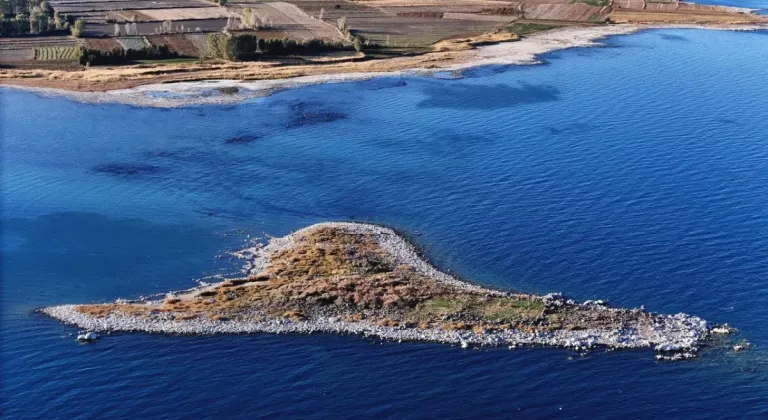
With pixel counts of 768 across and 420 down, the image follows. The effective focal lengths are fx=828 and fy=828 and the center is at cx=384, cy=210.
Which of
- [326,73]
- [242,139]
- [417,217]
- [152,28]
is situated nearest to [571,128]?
[417,217]

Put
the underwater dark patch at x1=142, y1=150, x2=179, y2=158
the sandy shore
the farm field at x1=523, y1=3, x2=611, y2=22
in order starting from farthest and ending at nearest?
the farm field at x1=523, y1=3, x2=611, y2=22
the sandy shore
the underwater dark patch at x1=142, y1=150, x2=179, y2=158

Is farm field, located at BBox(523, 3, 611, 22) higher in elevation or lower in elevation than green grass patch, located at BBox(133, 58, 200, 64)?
higher

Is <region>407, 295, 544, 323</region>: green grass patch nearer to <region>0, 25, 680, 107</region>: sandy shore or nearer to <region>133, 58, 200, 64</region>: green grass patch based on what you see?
<region>0, 25, 680, 107</region>: sandy shore

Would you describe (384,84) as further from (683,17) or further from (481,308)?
(683,17)

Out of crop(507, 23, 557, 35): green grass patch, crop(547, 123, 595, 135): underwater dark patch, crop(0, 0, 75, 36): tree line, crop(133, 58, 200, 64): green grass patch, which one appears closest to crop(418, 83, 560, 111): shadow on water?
crop(547, 123, 595, 135): underwater dark patch

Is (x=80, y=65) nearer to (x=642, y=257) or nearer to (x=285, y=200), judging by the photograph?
(x=285, y=200)

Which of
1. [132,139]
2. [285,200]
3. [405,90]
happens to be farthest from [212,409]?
→ [405,90]

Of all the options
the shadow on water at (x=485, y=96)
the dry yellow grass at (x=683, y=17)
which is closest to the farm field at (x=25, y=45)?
the shadow on water at (x=485, y=96)
